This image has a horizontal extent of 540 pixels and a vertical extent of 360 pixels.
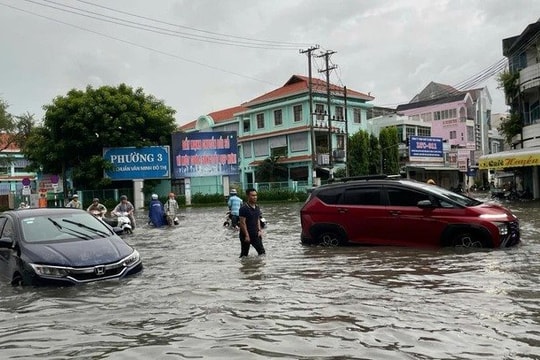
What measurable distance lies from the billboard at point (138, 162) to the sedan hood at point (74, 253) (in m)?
33.4

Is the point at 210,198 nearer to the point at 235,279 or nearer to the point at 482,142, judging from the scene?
the point at 235,279

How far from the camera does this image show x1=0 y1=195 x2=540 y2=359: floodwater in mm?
5031

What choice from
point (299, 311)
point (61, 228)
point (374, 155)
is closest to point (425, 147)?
point (374, 155)

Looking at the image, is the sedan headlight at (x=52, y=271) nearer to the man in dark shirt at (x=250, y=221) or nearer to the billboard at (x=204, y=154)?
the man in dark shirt at (x=250, y=221)

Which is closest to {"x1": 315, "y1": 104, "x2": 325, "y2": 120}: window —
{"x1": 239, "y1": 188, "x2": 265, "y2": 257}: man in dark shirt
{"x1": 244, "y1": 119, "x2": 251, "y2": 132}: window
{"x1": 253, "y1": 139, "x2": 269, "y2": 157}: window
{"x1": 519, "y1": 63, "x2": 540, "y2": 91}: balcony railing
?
{"x1": 253, "y1": 139, "x2": 269, "y2": 157}: window

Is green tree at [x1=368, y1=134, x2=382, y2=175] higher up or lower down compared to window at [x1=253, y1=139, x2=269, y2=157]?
lower down

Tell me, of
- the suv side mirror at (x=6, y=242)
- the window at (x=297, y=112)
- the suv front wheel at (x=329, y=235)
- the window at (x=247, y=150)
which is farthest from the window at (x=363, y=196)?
the window at (x=247, y=150)

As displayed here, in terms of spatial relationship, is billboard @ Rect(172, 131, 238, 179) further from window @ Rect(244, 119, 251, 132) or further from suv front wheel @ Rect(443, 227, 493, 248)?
suv front wheel @ Rect(443, 227, 493, 248)

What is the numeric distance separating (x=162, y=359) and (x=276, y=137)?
48249mm

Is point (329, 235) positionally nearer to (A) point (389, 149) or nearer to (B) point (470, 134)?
(A) point (389, 149)

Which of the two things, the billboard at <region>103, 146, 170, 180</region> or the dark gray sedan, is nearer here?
the dark gray sedan

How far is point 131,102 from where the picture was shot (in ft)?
136

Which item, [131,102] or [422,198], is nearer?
[422,198]

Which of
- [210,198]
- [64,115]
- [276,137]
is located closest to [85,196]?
[64,115]
